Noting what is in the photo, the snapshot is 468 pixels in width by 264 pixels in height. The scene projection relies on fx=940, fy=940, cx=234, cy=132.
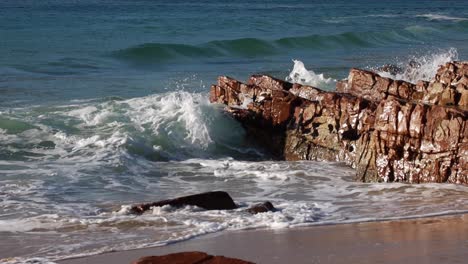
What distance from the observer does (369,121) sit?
10.9 meters

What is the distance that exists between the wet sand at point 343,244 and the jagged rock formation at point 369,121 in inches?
58.4

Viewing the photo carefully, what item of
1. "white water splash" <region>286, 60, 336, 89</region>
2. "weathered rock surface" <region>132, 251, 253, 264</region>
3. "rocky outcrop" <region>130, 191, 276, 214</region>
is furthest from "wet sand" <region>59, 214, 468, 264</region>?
"white water splash" <region>286, 60, 336, 89</region>

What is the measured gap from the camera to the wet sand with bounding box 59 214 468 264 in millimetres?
7023

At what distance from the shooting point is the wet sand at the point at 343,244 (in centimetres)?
702

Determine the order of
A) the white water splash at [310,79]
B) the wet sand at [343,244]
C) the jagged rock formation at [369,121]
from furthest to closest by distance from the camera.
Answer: the white water splash at [310,79], the jagged rock formation at [369,121], the wet sand at [343,244]

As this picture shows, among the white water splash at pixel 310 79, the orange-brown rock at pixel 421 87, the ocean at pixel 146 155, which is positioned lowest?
the ocean at pixel 146 155

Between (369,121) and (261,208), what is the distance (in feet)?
8.18

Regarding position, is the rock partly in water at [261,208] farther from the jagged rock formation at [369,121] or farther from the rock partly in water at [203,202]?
the jagged rock formation at [369,121]

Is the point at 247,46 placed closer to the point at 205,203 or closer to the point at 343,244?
the point at 205,203

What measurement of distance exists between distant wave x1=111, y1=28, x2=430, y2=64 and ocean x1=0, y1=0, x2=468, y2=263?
9cm

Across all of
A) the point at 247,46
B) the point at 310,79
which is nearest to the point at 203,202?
the point at 310,79

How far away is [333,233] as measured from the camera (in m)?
8.11

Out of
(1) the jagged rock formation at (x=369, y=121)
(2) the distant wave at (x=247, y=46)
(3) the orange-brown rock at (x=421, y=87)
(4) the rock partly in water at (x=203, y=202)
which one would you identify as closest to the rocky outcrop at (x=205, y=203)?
(4) the rock partly in water at (x=203, y=202)

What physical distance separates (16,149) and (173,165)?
7.69ft
